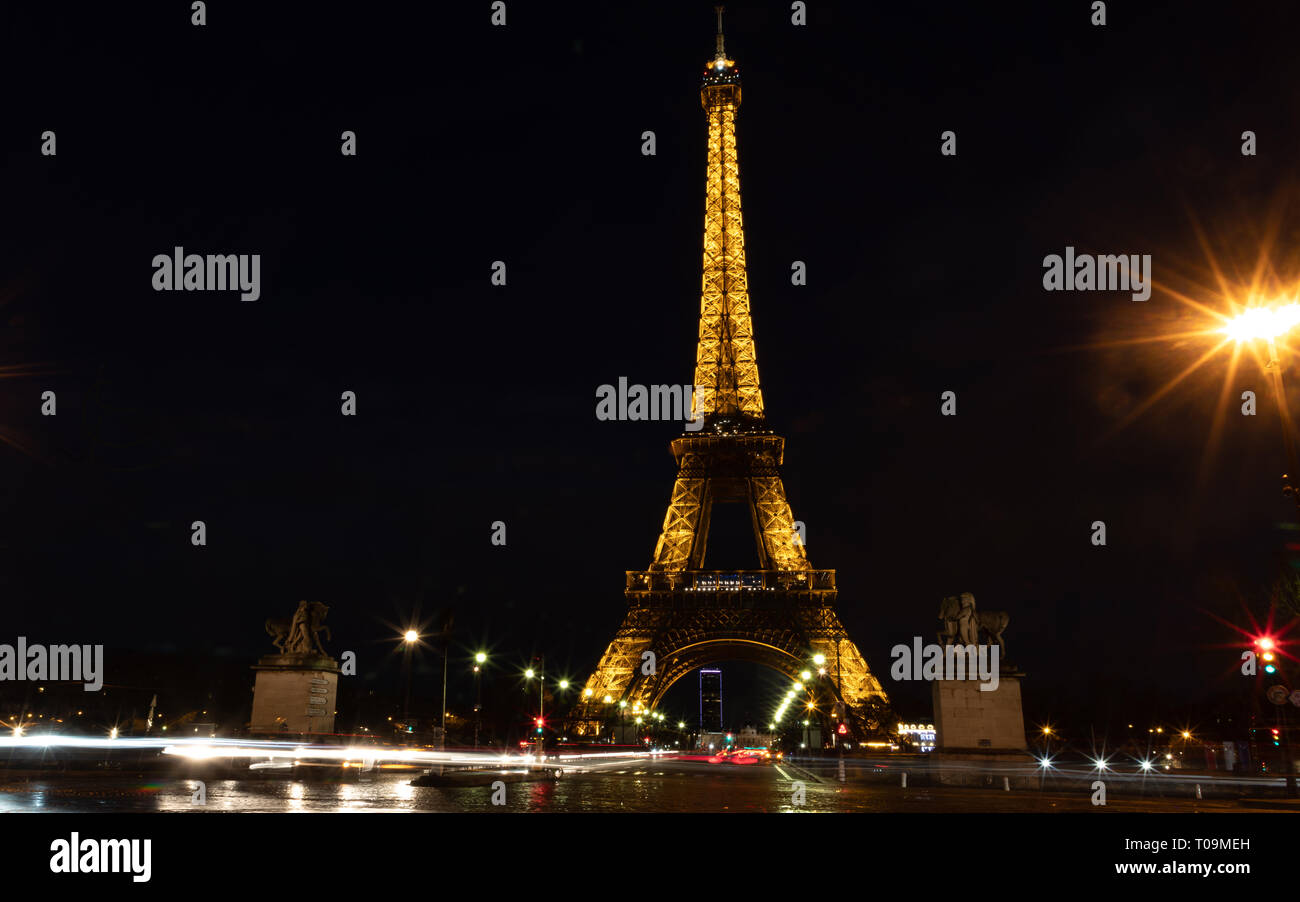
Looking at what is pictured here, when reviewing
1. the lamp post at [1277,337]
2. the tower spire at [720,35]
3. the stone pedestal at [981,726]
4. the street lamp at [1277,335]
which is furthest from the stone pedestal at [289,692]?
the tower spire at [720,35]

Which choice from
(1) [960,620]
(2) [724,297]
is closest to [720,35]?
(2) [724,297]

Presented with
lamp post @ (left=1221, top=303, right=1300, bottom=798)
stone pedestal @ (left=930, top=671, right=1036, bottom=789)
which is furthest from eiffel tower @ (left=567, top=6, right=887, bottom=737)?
lamp post @ (left=1221, top=303, right=1300, bottom=798)

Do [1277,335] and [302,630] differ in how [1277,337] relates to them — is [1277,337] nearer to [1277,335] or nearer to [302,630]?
[1277,335]

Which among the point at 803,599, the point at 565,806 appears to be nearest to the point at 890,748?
the point at 803,599

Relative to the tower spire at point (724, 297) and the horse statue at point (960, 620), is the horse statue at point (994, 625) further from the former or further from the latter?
the tower spire at point (724, 297)

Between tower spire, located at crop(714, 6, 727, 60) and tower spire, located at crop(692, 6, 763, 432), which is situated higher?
tower spire, located at crop(714, 6, 727, 60)

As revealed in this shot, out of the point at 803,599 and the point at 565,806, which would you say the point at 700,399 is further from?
the point at 565,806

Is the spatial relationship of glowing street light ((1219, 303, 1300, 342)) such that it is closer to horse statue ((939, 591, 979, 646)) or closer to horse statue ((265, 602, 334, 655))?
horse statue ((939, 591, 979, 646))
